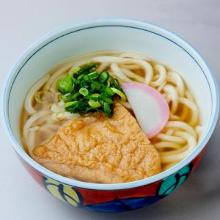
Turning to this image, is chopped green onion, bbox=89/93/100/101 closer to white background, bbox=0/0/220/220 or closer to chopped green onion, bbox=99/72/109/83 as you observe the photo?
chopped green onion, bbox=99/72/109/83

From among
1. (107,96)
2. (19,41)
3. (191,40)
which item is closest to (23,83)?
(107,96)

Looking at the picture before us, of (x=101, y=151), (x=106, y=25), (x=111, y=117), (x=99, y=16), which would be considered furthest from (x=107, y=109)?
(x=99, y=16)

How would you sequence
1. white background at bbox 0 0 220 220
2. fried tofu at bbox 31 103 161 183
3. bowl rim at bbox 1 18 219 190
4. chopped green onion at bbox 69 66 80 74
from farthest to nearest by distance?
1. chopped green onion at bbox 69 66 80 74
2. white background at bbox 0 0 220 220
3. fried tofu at bbox 31 103 161 183
4. bowl rim at bbox 1 18 219 190

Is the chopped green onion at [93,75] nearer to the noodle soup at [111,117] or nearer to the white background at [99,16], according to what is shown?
the noodle soup at [111,117]

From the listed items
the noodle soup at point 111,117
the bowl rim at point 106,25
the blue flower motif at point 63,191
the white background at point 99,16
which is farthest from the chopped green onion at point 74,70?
the blue flower motif at point 63,191

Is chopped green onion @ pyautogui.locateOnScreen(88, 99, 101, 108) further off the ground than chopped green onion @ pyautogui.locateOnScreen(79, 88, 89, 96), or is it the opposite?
chopped green onion @ pyautogui.locateOnScreen(79, 88, 89, 96)

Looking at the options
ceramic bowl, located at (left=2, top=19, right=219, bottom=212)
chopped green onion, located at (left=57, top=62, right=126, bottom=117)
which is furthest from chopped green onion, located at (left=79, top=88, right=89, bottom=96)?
ceramic bowl, located at (left=2, top=19, right=219, bottom=212)

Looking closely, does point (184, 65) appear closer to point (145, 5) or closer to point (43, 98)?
point (43, 98)
